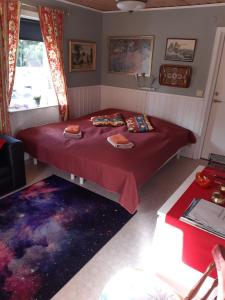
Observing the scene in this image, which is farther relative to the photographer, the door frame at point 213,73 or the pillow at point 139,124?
the pillow at point 139,124

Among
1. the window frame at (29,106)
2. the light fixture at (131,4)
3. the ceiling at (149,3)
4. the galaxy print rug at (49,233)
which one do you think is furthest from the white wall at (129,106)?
the light fixture at (131,4)

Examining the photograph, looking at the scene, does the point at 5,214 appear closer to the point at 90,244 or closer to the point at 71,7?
the point at 90,244

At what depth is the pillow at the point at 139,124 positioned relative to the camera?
11.6 ft

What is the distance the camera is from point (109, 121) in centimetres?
379

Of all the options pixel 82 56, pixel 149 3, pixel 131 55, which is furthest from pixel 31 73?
pixel 149 3

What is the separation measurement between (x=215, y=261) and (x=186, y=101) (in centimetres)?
320

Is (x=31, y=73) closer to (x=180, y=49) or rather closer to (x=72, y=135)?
(x=72, y=135)

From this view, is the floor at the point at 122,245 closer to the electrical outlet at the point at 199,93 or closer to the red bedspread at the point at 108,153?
the red bedspread at the point at 108,153

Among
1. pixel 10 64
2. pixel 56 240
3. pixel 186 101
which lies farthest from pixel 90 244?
pixel 186 101

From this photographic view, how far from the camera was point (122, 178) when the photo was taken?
2416 mm

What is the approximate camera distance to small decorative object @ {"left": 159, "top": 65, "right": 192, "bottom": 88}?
3.73m

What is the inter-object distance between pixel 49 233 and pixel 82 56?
3.12 m

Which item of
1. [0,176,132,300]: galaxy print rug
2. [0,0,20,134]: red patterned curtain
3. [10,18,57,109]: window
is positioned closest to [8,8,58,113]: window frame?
[10,18,57,109]: window

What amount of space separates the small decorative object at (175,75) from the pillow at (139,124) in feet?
2.43
